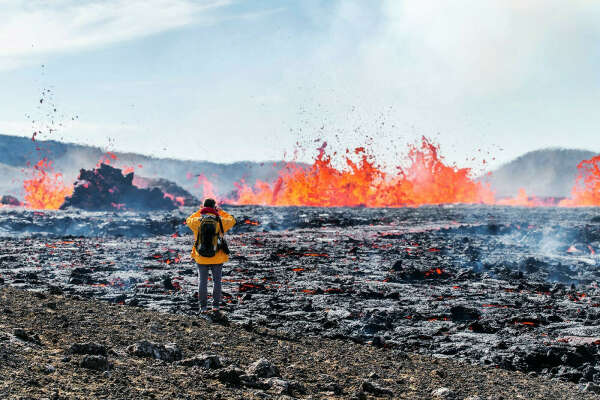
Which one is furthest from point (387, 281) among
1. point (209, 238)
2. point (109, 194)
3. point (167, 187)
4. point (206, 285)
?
point (167, 187)

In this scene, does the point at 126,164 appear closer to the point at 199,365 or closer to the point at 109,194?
the point at 109,194

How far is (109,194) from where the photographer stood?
3566 centimetres

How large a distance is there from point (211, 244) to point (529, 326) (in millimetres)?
4674

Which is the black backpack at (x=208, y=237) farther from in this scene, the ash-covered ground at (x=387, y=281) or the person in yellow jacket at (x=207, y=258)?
the ash-covered ground at (x=387, y=281)

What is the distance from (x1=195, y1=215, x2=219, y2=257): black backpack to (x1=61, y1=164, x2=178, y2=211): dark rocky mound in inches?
1057

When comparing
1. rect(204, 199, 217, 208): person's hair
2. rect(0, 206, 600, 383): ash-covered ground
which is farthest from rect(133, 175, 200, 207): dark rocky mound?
rect(204, 199, 217, 208): person's hair

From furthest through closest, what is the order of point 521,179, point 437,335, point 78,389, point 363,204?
point 521,179, point 363,204, point 437,335, point 78,389

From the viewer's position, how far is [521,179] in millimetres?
88750

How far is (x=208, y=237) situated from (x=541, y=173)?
87.7 metres

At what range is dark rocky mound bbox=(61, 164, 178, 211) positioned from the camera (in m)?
34.4

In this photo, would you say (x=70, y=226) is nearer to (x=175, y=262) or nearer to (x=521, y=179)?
(x=175, y=262)

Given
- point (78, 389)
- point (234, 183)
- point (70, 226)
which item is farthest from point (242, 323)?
point (234, 183)

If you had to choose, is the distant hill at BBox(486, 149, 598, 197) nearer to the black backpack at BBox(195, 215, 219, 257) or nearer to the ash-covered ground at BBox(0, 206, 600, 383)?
the ash-covered ground at BBox(0, 206, 600, 383)

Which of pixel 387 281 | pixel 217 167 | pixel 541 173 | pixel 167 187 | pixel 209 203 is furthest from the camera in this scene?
pixel 217 167
